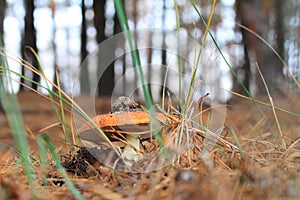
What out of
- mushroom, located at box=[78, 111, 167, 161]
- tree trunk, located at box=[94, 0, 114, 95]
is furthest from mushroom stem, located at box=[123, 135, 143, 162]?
tree trunk, located at box=[94, 0, 114, 95]

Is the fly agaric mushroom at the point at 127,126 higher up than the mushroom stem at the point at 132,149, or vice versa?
the fly agaric mushroom at the point at 127,126

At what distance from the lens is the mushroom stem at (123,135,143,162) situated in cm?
80

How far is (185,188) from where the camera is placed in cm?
51

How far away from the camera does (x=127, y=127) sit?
32.0 inches

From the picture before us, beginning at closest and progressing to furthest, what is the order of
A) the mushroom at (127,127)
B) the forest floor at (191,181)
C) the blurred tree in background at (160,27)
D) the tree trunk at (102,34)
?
1. the forest floor at (191,181)
2. the mushroom at (127,127)
3. the blurred tree in background at (160,27)
4. the tree trunk at (102,34)

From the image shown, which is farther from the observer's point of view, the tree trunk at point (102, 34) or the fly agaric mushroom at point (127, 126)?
the tree trunk at point (102, 34)

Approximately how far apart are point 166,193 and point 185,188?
0.04m

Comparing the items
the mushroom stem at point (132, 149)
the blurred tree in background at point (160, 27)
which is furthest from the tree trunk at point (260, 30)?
the mushroom stem at point (132, 149)

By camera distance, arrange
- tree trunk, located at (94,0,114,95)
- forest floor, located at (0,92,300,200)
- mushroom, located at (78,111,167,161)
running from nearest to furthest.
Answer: forest floor, located at (0,92,300,200)
mushroom, located at (78,111,167,161)
tree trunk, located at (94,0,114,95)

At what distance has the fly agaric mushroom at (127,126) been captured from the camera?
790mm

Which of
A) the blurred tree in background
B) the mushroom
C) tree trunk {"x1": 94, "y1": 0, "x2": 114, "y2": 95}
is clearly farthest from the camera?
tree trunk {"x1": 94, "y1": 0, "x2": 114, "y2": 95}

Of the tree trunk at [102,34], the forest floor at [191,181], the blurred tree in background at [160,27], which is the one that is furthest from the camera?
the tree trunk at [102,34]

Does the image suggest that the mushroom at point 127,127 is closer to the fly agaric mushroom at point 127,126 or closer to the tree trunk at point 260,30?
the fly agaric mushroom at point 127,126

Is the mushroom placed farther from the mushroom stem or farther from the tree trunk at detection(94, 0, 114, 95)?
the tree trunk at detection(94, 0, 114, 95)
